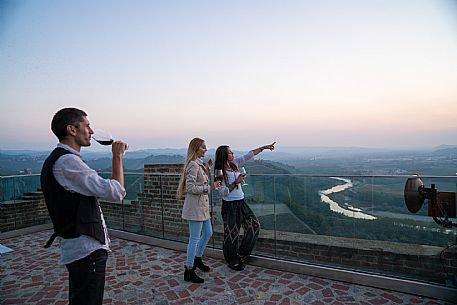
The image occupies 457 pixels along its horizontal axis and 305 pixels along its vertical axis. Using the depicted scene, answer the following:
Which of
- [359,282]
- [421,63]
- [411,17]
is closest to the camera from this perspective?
[359,282]

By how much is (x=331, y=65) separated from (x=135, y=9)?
12.0 ft

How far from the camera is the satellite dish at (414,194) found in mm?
2920

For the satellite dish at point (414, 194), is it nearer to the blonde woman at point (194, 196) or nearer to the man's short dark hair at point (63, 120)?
the blonde woman at point (194, 196)

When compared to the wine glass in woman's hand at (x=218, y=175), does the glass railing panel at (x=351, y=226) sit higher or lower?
lower

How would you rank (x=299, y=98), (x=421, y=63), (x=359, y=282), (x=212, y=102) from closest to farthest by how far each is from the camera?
(x=359, y=282), (x=421, y=63), (x=299, y=98), (x=212, y=102)

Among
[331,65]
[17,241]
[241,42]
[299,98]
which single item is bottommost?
[17,241]

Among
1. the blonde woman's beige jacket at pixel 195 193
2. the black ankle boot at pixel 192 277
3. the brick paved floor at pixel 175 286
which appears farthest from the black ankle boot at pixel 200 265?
the blonde woman's beige jacket at pixel 195 193

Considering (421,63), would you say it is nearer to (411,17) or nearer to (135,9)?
(411,17)

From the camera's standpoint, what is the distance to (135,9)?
199 inches

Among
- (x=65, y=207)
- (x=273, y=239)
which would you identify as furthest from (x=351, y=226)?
(x=65, y=207)

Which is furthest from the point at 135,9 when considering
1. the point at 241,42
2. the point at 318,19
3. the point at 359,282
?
the point at 359,282

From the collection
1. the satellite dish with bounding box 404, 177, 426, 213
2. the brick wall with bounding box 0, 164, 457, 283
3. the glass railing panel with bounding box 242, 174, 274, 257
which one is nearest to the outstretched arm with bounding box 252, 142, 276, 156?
the glass railing panel with bounding box 242, 174, 274, 257

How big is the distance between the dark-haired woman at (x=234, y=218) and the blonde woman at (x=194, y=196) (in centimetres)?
25

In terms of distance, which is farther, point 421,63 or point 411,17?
point 421,63
